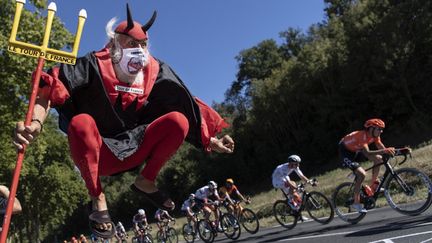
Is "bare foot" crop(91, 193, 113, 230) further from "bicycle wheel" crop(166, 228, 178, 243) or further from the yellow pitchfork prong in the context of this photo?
"bicycle wheel" crop(166, 228, 178, 243)

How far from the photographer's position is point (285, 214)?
1385 centimetres

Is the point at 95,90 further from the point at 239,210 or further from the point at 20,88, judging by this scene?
the point at 239,210

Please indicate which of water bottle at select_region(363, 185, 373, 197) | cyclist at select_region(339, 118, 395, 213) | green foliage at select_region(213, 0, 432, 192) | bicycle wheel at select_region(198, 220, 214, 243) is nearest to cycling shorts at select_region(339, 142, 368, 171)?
cyclist at select_region(339, 118, 395, 213)

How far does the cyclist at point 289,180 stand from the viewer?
43.7 feet

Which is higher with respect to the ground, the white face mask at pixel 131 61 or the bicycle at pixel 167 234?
the white face mask at pixel 131 61

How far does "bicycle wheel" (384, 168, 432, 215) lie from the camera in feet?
29.7

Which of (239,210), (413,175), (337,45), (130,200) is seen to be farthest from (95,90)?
(130,200)

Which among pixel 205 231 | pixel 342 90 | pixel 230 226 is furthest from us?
pixel 342 90

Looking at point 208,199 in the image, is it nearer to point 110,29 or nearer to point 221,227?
point 221,227

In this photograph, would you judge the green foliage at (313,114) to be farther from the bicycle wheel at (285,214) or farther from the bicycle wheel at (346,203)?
the bicycle wheel at (346,203)

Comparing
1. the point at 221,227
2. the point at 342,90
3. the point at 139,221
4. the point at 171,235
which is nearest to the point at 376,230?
the point at 221,227

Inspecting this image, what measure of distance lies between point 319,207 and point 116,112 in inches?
435

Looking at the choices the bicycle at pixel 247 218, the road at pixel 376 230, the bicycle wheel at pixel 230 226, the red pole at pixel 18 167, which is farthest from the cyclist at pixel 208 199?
the red pole at pixel 18 167

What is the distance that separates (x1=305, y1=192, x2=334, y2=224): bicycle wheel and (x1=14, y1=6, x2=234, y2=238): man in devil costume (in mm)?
9618
